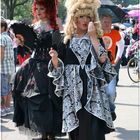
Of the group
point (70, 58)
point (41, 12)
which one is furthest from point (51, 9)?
Answer: point (70, 58)

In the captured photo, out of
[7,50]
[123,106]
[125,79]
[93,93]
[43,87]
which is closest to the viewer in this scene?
[93,93]

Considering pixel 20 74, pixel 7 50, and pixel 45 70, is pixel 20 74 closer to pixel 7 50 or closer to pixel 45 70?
pixel 45 70

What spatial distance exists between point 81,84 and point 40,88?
758 millimetres

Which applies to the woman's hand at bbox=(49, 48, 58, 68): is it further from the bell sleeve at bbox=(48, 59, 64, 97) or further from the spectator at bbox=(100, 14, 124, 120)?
the spectator at bbox=(100, 14, 124, 120)

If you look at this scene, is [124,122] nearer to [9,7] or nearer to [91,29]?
[91,29]

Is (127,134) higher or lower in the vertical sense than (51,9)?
lower

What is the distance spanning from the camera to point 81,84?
4.58 meters

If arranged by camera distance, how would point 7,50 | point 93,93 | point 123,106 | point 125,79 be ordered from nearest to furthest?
point 93,93 → point 7,50 → point 123,106 → point 125,79

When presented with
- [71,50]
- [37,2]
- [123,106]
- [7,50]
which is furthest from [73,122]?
[123,106]

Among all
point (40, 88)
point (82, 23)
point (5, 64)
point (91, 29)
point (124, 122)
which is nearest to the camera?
point (91, 29)

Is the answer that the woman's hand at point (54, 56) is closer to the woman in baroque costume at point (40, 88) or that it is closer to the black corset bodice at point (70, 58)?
the black corset bodice at point (70, 58)

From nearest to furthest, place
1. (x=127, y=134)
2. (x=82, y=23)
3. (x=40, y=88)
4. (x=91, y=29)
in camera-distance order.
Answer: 1. (x=91, y=29)
2. (x=82, y=23)
3. (x=40, y=88)
4. (x=127, y=134)

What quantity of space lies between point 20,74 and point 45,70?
0.35 m

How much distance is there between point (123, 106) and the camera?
30.9 feet
